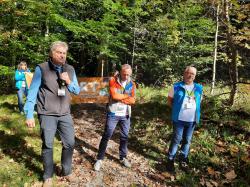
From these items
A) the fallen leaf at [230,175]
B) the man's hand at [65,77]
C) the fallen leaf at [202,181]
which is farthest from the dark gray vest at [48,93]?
the fallen leaf at [230,175]

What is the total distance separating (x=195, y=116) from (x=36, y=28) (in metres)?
11.0

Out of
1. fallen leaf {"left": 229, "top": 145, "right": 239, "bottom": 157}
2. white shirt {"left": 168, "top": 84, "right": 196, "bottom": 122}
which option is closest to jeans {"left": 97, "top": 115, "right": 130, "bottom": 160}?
white shirt {"left": 168, "top": 84, "right": 196, "bottom": 122}

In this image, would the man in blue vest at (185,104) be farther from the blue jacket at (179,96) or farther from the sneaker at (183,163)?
the sneaker at (183,163)

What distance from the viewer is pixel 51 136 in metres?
5.35

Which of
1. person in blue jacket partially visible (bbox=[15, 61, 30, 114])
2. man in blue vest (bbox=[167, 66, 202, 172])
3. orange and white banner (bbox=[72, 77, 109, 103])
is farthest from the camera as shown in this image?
orange and white banner (bbox=[72, 77, 109, 103])

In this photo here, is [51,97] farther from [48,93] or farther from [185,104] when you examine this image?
[185,104]

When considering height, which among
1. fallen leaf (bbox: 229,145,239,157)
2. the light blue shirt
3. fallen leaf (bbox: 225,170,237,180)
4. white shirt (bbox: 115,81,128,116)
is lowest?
fallen leaf (bbox: 225,170,237,180)

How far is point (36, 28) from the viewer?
15039 millimetres

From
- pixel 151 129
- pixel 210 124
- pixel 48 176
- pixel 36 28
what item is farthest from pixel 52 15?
pixel 48 176

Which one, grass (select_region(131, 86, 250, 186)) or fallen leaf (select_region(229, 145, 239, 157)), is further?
fallen leaf (select_region(229, 145, 239, 157))

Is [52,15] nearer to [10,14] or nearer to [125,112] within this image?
[10,14]

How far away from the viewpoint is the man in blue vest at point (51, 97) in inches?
203

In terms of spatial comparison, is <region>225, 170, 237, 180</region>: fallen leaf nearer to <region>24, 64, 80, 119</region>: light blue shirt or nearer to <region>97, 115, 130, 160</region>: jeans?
<region>97, 115, 130, 160</region>: jeans

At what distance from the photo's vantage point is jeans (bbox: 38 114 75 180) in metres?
5.31
